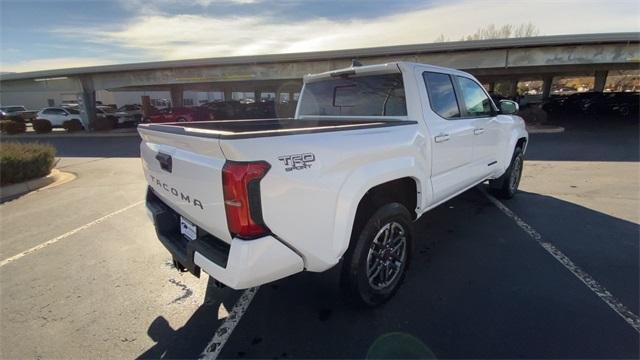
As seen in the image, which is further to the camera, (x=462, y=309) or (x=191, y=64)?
(x=191, y=64)

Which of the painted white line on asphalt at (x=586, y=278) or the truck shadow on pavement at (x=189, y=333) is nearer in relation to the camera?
the truck shadow on pavement at (x=189, y=333)

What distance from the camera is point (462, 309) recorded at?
2.80 meters

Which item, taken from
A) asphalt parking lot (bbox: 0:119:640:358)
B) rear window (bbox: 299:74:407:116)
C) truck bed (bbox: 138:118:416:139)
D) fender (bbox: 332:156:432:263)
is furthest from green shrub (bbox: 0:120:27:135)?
fender (bbox: 332:156:432:263)

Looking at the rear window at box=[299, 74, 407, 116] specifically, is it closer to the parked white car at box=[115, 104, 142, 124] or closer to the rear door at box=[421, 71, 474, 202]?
the rear door at box=[421, 71, 474, 202]

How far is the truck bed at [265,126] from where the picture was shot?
2.09 metres

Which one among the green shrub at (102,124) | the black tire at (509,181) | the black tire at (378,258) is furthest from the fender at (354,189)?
the green shrub at (102,124)

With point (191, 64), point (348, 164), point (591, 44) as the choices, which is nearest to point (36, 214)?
point (348, 164)

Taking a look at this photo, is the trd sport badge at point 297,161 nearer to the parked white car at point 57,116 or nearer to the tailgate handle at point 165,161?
the tailgate handle at point 165,161

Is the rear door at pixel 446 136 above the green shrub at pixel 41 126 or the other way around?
above

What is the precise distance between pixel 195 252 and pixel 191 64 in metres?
20.3

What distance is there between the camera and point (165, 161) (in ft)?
8.09

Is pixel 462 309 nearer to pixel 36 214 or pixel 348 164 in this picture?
pixel 348 164

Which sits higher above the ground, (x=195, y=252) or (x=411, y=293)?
(x=195, y=252)

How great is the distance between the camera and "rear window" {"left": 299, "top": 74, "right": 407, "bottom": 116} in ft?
10.8
